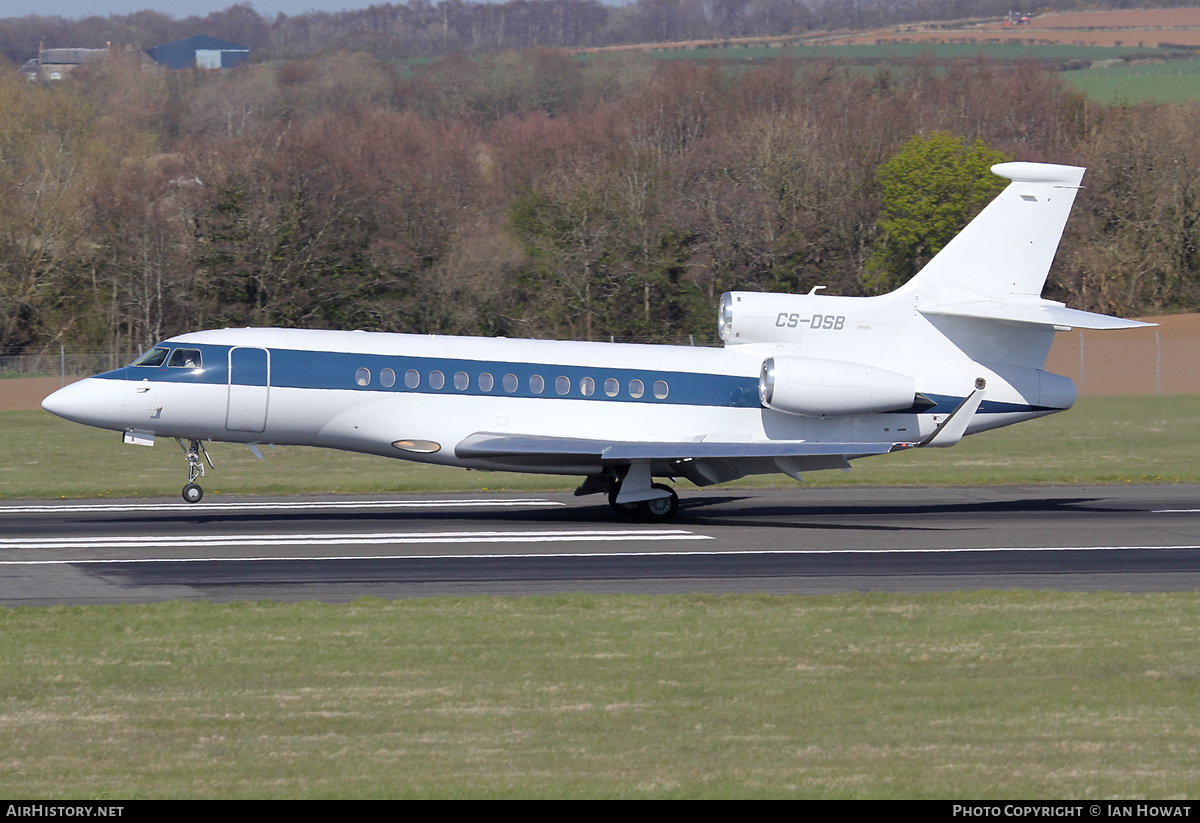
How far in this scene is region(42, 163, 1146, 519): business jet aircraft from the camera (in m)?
22.0

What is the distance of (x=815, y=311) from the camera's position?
78.0ft

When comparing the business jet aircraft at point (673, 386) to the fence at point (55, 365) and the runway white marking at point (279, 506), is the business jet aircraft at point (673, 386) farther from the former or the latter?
the fence at point (55, 365)

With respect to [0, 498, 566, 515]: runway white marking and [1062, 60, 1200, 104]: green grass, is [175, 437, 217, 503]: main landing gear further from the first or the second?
[1062, 60, 1200, 104]: green grass

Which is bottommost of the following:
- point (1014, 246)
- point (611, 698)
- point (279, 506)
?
point (279, 506)

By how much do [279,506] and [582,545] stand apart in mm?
7667

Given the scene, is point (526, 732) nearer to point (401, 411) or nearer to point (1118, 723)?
point (1118, 723)

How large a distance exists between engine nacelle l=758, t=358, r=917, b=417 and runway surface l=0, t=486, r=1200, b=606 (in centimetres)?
205

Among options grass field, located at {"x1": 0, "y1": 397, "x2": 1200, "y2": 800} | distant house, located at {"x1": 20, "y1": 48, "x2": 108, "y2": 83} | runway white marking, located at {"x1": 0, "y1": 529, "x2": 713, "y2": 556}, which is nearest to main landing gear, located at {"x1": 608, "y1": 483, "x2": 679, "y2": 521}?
runway white marking, located at {"x1": 0, "y1": 529, "x2": 713, "y2": 556}

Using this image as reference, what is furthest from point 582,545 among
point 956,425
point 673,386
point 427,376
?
point 956,425

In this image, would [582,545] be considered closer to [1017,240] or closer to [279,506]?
[279,506]

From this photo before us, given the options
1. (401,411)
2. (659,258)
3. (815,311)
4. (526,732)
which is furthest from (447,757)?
(659,258)

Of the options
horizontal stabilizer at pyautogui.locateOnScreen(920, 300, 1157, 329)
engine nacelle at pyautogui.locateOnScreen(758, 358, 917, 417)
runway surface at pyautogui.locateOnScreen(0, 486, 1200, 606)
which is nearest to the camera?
runway surface at pyautogui.locateOnScreen(0, 486, 1200, 606)

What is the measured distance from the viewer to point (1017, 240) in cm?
2344

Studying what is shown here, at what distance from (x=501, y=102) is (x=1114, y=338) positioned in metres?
84.7
